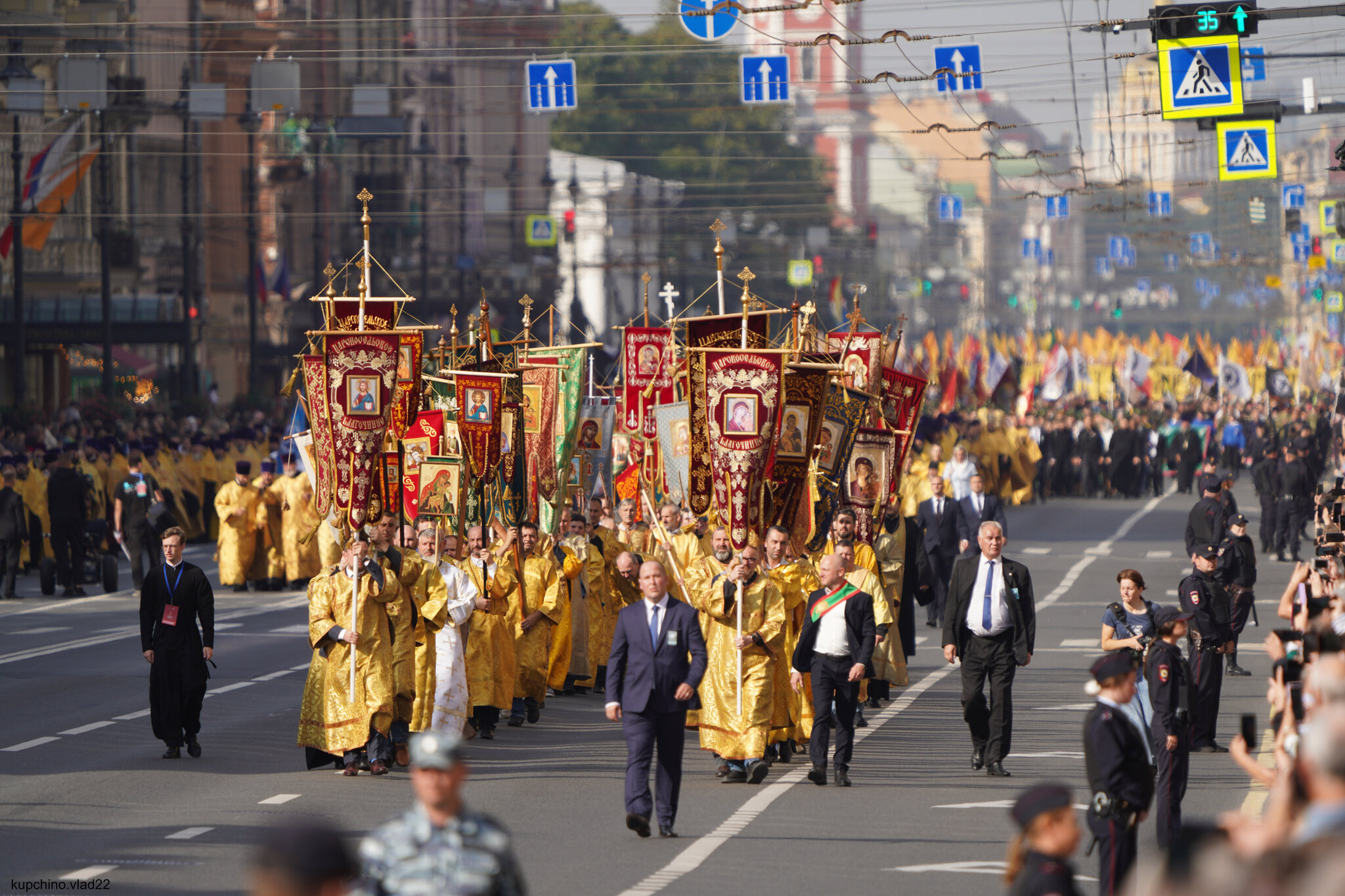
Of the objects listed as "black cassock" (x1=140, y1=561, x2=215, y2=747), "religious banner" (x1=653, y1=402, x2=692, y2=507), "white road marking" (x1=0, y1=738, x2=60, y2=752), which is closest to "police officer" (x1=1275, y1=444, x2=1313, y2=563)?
"religious banner" (x1=653, y1=402, x2=692, y2=507)

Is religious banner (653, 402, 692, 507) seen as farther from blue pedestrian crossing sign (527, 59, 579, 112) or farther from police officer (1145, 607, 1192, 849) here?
blue pedestrian crossing sign (527, 59, 579, 112)

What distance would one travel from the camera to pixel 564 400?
62.0ft

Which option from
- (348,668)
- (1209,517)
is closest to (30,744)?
(348,668)

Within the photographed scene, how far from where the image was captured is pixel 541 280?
79.4 m

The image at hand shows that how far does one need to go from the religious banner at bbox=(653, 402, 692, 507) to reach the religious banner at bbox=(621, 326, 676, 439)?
176 inches

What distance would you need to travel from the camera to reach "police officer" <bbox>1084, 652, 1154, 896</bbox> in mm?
8688

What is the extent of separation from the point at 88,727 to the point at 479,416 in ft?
12.1

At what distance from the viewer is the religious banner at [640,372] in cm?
2100

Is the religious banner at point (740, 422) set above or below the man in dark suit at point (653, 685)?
above

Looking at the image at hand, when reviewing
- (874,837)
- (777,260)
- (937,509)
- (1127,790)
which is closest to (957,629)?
(874,837)

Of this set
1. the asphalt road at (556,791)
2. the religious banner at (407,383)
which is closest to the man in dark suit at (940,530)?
the asphalt road at (556,791)

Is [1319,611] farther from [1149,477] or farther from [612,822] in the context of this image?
[1149,477]

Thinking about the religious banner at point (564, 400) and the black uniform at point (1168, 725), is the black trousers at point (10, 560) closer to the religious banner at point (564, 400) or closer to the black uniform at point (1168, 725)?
the religious banner at point (564, 400)

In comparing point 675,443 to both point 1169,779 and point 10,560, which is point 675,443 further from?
point 10,560
